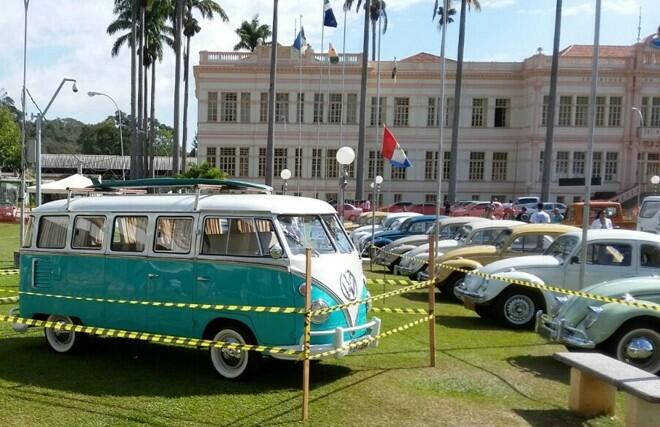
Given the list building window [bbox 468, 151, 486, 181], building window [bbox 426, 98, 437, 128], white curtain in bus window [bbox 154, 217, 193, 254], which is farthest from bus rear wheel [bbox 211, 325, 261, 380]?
building window [bbox 468, 151, 486, 181]

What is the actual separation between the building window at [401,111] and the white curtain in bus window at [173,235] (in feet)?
153

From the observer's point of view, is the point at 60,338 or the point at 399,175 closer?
the point at 60,338

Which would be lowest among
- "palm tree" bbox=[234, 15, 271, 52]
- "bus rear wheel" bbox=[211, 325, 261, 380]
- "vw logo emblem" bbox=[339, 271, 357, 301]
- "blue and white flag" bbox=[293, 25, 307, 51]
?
"bus rear wheel" bbox=[211, 325, 261, 380]

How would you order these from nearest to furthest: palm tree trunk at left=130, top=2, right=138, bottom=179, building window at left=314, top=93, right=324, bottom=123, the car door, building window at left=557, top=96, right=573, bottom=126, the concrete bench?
the concrete bench < the car door < palm tree trunk at left=130, top=2, right=138, bottom=179 < building window at left=557, top=96, right=573, bottom=126 < building window at left=314, top=93, right=324, bottom=123

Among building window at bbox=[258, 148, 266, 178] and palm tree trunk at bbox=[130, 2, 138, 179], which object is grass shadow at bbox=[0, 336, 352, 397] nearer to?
palm tree trunk at bbox=[130, 2, 138, 179]

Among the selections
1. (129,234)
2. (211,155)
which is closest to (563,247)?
(129,234)

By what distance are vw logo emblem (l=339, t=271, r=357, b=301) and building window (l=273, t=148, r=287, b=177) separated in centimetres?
4547

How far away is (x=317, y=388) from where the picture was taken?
688 cm

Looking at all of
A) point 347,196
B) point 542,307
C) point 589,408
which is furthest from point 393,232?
point 347,196

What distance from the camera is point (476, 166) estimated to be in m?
53.1

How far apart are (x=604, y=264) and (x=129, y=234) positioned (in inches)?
295

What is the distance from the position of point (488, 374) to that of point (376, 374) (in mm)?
1390

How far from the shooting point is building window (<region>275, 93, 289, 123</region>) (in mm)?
52294

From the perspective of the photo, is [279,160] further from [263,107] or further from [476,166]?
[476,166]
